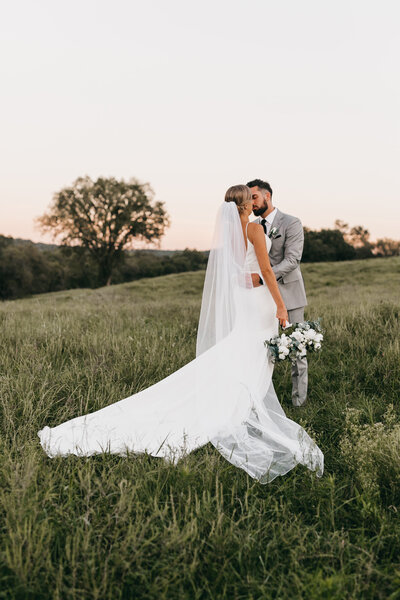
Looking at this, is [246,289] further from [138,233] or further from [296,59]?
[138,233]

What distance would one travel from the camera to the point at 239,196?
14.0 feet

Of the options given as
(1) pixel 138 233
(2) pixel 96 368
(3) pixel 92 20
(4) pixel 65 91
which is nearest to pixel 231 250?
(2) pixel 96 368

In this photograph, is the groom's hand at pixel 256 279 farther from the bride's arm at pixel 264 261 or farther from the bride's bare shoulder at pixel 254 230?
the bride's bare shoulder at pixel 254 230

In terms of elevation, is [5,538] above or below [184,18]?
below

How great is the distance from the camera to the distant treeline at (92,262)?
51188mm

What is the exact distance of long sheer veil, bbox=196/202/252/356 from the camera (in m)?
4.25

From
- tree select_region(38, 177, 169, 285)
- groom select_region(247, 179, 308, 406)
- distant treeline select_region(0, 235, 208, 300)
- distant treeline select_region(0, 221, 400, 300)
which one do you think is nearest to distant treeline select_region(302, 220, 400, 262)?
distant treeline select_region(0, 221, 400, 300)

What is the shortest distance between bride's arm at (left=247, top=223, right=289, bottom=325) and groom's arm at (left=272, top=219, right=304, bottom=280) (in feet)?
2.23

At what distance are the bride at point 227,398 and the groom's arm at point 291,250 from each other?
58 centimetres

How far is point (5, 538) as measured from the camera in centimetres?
205

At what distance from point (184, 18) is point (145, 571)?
13526 millimetres

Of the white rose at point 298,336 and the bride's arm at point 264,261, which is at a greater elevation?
the bride's arm at point 264,261

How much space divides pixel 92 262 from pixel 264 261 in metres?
43.2

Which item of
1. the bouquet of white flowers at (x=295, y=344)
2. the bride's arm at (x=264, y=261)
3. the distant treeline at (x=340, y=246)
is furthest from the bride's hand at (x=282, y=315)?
the distant treeline at (x=340, y=246)
